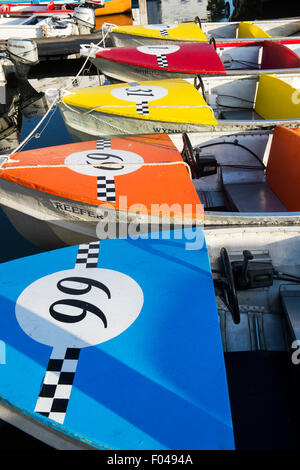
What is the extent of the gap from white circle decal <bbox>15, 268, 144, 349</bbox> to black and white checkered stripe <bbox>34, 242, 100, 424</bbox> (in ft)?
0.24

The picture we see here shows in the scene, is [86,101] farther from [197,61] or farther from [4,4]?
[4,4]

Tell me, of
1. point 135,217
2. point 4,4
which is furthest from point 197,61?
point 4,4

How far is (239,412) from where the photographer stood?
118 inches

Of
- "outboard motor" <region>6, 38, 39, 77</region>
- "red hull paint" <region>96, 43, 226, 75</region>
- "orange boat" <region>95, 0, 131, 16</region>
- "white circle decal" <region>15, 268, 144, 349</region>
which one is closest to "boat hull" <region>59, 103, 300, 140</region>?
"red hull paint" <region>96, 43, 226, 75</region>

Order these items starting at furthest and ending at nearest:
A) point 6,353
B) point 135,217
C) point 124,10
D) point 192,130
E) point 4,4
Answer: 1. point 124,10
2. point 4,4
3. point 192,130
4. point 135,217
5. point 6,353

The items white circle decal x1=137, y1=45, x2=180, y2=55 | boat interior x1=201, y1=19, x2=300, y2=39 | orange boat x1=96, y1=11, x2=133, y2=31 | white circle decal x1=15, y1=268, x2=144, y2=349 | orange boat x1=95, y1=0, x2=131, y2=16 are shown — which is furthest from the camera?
orange boat x1=95, y1=0, x2=131, y2=16

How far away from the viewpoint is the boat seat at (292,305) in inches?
129

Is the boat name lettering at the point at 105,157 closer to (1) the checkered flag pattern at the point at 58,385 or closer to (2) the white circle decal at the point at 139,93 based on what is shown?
(2) the white circle decal at the point at 139,93

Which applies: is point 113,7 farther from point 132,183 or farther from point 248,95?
point 132,183

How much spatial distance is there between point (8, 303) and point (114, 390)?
107 centimetres

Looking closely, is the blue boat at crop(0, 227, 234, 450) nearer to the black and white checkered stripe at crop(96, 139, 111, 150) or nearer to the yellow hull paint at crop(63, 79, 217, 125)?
the black and white checkered stripe at crop(96, 139, 111, 150)

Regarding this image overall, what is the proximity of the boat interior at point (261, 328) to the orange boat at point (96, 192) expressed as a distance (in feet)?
1.96

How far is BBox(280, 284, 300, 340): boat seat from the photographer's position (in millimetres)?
3268

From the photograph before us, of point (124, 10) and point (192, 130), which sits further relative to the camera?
point (124, 10)
